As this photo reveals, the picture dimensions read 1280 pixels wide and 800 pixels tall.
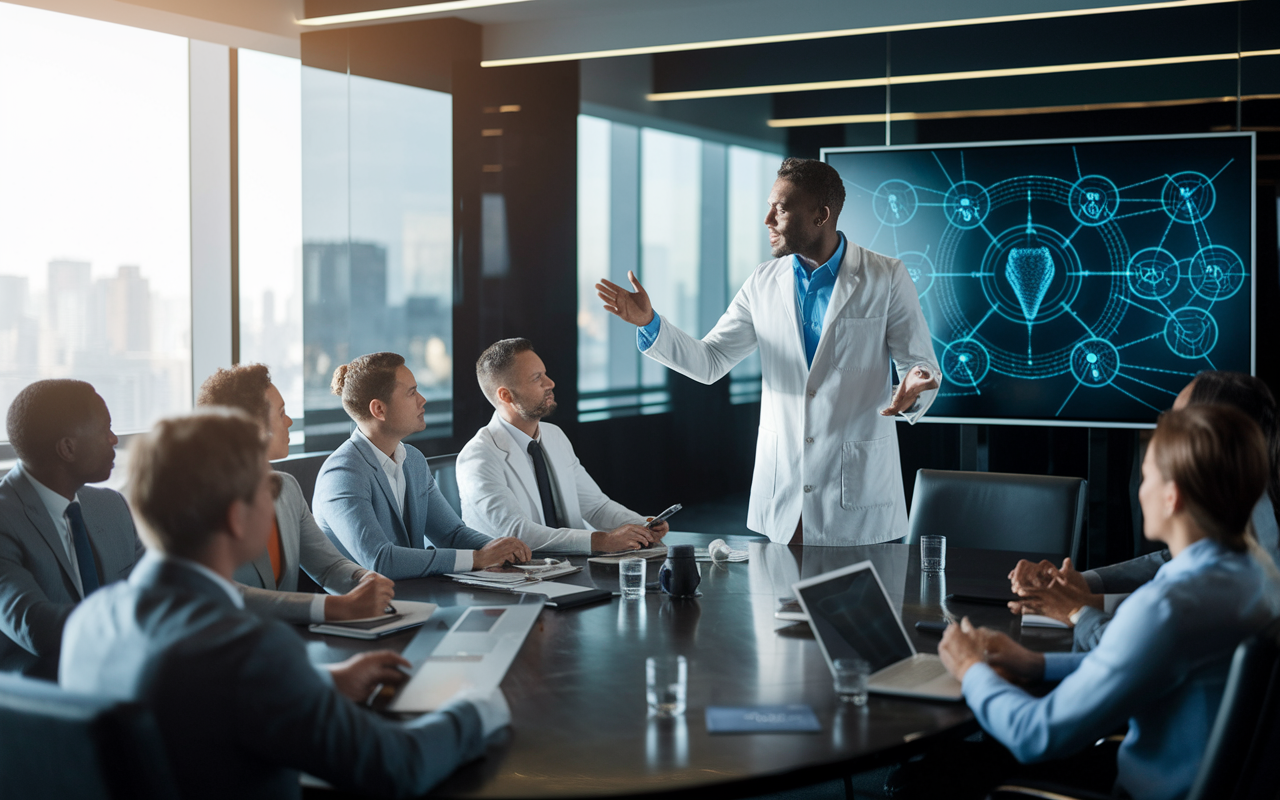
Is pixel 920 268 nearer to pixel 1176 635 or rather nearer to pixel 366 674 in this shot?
pixel 1176 635

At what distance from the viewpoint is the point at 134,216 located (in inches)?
183

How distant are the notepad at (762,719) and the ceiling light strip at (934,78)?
3.37 meters

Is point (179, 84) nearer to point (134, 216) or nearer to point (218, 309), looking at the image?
point (134, 216)

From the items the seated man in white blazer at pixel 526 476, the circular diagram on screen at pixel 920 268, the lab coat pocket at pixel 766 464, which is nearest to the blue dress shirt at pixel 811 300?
the lab coat pocket at pixel 766 464

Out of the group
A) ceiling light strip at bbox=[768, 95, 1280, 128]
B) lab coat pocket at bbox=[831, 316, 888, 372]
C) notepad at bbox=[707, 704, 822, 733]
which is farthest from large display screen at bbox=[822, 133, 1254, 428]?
notepad at bbox=[707, 704, 822, 733]

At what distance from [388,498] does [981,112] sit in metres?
2.88

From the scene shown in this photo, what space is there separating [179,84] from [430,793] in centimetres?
442

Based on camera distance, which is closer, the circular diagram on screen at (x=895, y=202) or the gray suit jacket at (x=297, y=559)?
the gray suit jacket at (x=297, y=559)

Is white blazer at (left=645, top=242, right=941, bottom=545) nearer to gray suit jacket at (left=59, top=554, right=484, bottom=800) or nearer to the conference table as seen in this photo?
the conference table

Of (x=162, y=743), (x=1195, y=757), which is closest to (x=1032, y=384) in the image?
(x=1195, y=757)

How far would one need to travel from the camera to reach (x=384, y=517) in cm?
284

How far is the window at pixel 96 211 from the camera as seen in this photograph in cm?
417

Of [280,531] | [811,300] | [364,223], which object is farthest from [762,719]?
[364,223]

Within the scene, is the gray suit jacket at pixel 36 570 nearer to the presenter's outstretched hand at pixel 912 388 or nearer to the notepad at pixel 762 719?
the notepad at pixel 762 719
